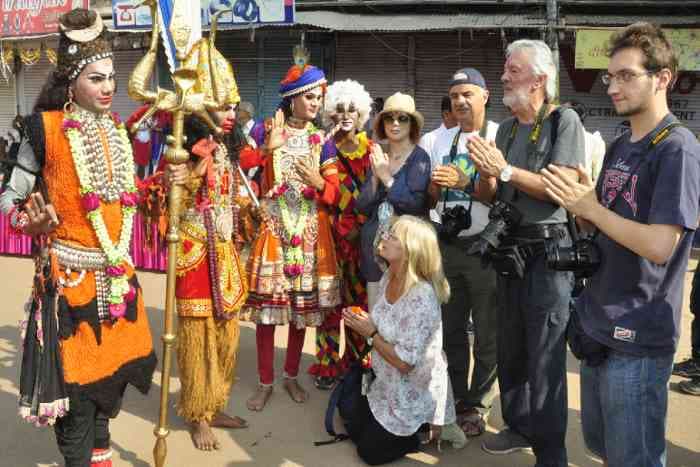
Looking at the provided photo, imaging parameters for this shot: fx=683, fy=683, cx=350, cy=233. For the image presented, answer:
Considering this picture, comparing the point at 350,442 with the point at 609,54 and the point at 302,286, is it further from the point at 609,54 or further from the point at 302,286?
the point at 609,54

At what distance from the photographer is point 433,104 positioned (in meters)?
12.3

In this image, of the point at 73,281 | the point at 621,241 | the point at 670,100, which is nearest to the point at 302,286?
the point at 73,281

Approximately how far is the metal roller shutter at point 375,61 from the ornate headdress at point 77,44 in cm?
961

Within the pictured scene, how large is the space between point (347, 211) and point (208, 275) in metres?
1.10

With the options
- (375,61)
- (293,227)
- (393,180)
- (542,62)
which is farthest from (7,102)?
(542,62)

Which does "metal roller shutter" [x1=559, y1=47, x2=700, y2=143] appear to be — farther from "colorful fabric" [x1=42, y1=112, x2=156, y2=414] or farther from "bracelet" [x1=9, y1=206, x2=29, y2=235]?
"bracelet" [x1=9, y1=206, x2=29, y2=235]

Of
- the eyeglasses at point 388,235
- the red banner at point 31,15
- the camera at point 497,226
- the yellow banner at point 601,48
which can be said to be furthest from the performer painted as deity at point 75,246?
the red banner at point 31,15

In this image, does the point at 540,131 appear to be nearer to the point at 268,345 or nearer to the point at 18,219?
the point at 268,345

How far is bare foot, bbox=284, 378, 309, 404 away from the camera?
440 cm

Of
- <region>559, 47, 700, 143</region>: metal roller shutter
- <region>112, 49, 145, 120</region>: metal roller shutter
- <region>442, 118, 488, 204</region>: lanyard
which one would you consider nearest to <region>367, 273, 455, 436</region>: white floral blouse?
<region>442, 118, 488, 204</region>: lanyard

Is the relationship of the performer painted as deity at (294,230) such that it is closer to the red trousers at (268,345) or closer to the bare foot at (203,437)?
the red trousers at (268,345)

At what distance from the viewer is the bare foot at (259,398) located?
4.26 meters

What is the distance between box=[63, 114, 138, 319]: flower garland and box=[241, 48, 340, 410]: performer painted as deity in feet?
3.90

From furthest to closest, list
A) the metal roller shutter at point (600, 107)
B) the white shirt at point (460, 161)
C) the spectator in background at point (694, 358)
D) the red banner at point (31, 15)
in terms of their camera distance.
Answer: the red banner at point (31, 15)
the metal roller shutter at point (600, 107)
the spectator in background at point (694, 358)
the white shirt at point (460, 161)
